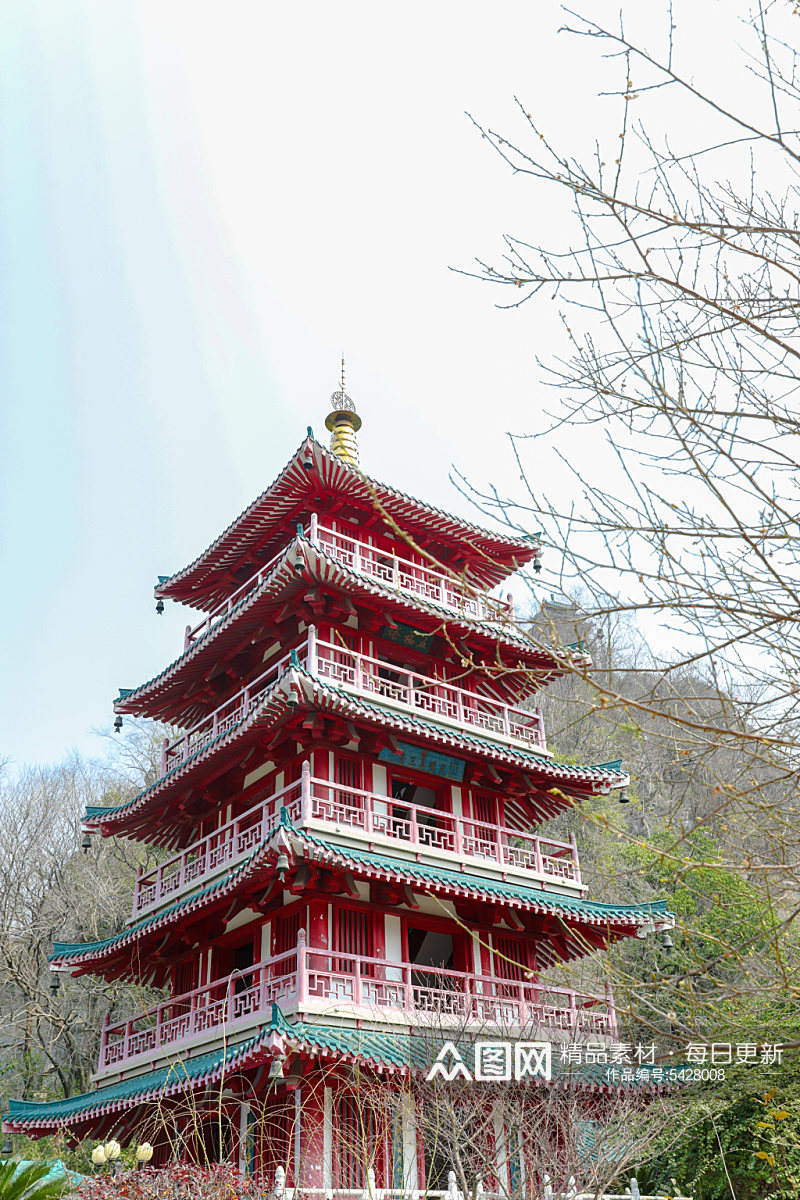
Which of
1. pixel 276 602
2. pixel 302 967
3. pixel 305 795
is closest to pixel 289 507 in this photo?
pixel 276 602

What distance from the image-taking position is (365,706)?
46.9 feet

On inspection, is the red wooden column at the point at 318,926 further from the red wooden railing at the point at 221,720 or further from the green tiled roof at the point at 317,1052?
the red wooden railing at the point at 221,720

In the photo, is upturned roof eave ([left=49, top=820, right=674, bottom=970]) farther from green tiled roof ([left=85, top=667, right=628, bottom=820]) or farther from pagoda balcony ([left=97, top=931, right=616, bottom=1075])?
green tiled roof ([left=85, top=667, right=628, bottom=820])

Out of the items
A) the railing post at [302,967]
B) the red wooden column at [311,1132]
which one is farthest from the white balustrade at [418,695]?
the red wooden column at [311,1132]

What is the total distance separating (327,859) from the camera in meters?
12.7

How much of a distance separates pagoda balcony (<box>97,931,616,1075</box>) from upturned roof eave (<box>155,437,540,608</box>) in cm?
614

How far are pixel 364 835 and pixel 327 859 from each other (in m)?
1.14

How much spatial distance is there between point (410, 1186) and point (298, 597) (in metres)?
8.40

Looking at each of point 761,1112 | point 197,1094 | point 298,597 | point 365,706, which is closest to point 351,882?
point 365,706

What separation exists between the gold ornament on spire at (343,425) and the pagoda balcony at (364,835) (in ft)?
24.7

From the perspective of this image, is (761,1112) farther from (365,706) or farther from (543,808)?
(365,706)

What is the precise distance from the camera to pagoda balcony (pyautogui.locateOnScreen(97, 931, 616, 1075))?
40.8 feet

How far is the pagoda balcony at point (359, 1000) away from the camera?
12445 millimetres

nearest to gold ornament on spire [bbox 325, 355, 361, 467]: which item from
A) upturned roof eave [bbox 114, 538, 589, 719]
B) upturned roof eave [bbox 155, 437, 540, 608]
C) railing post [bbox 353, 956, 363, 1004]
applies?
upturned roof eave [bbox 155, 437, 540, 608]
